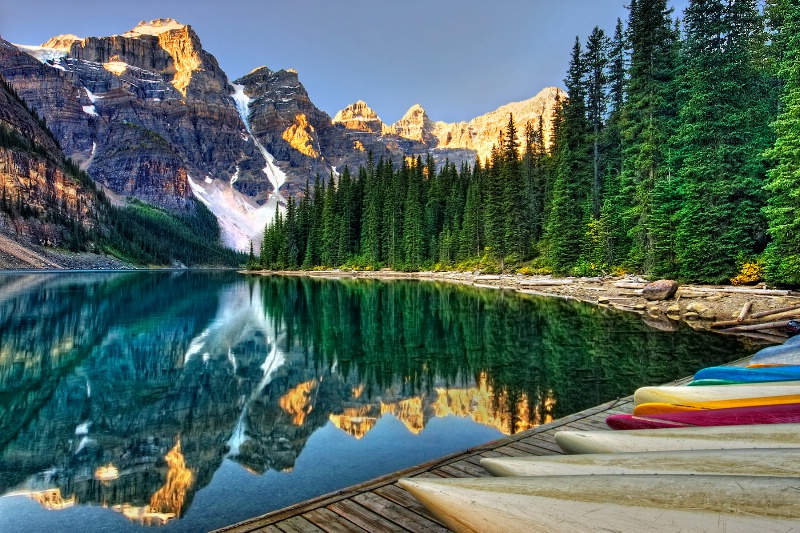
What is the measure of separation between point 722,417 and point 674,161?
29.8 metres

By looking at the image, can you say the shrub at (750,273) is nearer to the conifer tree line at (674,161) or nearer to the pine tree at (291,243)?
the conifer tree line at (674,161)

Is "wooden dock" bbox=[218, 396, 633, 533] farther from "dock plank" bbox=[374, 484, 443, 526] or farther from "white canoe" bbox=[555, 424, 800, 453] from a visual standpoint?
"white canoe" bbox=[555, 424, 800, 453]

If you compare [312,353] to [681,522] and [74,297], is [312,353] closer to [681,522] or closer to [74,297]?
[681,522]

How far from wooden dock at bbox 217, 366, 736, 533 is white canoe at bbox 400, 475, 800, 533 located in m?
1.23

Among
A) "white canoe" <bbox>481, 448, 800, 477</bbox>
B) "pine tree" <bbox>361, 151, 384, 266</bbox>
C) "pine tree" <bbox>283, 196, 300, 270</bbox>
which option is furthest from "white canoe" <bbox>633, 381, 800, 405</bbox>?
"pine tree" <bbox>283, 196, 300, 270</bbox>

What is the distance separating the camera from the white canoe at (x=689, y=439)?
4375mm

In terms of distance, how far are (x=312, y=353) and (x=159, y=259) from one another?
163 meters

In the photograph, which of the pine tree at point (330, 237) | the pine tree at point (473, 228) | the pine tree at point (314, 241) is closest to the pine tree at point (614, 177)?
the pine tree at point (473, 228)

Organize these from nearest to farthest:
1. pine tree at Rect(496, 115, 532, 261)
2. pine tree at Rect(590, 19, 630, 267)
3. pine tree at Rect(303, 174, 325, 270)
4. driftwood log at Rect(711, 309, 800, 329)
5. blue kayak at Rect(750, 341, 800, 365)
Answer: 1. blue kayak at Rect(750, 341, 800, 365)
2. driftwood log at Rect(711, 309, 800, 329)
3. pine tree at Rect(590, 19, 630, 267)
4. pine tree at Rect(496, 115, 532, 261)
5. pine tree at Rect(303, 174, 325, 270)

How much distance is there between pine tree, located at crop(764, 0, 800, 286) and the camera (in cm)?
2089

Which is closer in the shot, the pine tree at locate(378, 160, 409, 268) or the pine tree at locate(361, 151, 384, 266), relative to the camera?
the pine tree at locate(378, 160, 409, 268)

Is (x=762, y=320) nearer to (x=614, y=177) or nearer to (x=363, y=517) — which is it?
(x=363, y=517)

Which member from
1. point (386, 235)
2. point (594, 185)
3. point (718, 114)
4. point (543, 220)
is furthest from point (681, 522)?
point (386, 235)

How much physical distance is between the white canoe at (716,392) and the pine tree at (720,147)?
22.3 meters
